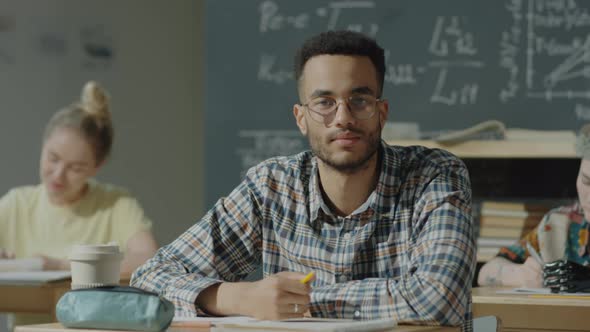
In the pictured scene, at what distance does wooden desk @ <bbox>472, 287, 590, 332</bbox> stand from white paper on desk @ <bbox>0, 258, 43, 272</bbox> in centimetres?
175

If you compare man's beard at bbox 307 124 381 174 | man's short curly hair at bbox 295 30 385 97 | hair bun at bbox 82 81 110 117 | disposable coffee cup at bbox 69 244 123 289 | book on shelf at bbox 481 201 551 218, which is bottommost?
disposable coffee cup at bbox 69 244 123 289

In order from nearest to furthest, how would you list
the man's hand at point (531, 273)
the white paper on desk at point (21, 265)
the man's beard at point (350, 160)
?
1. the man's beard at point (350, 160)
2. the man's hand at point (531, 273)
3. the white paper on desk at point (21, 265)

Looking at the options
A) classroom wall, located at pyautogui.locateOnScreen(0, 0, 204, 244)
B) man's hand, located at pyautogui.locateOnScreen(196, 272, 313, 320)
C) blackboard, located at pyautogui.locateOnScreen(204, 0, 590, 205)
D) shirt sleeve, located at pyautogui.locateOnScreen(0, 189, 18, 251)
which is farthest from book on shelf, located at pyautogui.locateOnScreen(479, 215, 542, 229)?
classroom wall, located at pyautogui.locateOnScreen(0, 0, 204, 244)

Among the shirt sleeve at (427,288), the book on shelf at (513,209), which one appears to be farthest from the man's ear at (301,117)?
the book on shelf at (513,209)

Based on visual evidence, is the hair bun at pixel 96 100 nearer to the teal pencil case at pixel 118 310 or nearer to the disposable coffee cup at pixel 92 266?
the disposable coffee cup at pixel 92 266

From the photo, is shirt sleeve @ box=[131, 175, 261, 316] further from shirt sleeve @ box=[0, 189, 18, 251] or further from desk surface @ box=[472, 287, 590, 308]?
shirt sleeve @ box=[0, 189, 18, 251]

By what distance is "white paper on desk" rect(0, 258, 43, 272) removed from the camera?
3723 millimetres

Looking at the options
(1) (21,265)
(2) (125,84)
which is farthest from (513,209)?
(2) (125,84)

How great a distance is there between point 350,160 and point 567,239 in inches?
71.1

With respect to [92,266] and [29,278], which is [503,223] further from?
[92,266]

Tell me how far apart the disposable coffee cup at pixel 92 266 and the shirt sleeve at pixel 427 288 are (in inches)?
17.1

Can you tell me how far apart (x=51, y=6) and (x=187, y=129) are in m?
1.24

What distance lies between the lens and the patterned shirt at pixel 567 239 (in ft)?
12.3

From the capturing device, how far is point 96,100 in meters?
4.47
